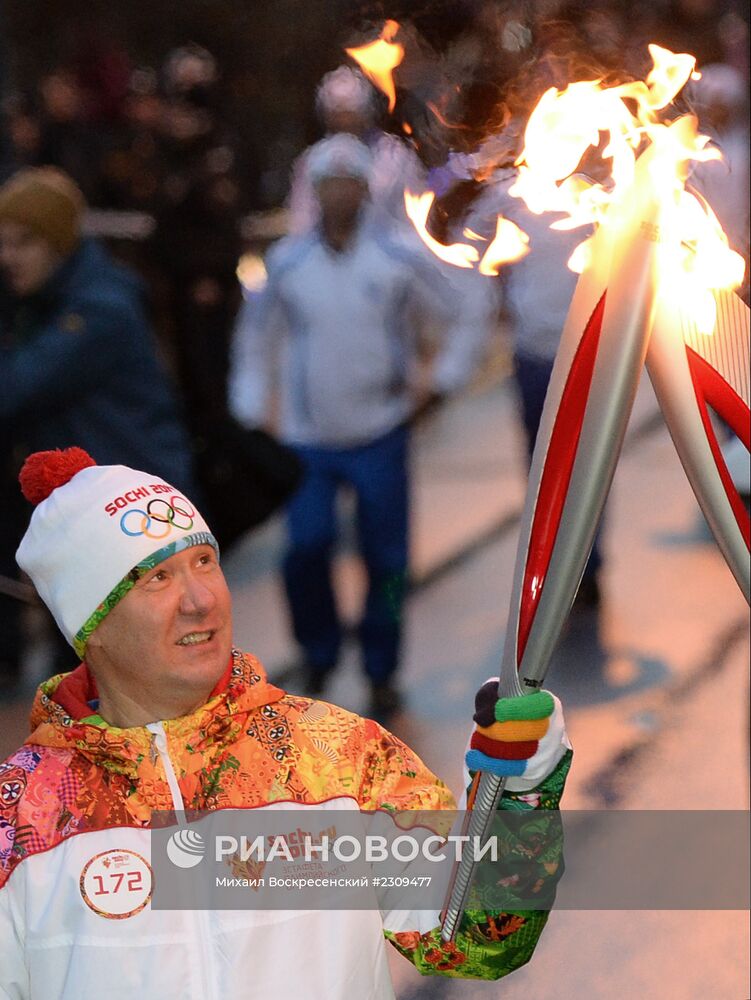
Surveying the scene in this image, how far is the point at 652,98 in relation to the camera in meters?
2.38

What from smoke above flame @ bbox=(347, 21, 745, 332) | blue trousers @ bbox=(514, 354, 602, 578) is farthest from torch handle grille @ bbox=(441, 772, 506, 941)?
blue trousers @ bbox=(514, 354, 602, 578)

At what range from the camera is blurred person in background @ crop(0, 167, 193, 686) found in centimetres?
439

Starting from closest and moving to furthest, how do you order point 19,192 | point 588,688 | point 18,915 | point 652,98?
point 18,915 → point 652,98 → point 19,192 → point 588,688

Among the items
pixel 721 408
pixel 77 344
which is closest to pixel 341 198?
pixel 77 344

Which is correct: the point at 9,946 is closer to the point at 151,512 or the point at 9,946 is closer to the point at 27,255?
the point at 151,512

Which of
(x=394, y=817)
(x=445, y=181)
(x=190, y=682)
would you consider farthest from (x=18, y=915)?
(x=445, y=181)

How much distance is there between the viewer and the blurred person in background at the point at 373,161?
4.77 metres

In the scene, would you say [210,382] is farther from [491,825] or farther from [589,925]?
[491,825]

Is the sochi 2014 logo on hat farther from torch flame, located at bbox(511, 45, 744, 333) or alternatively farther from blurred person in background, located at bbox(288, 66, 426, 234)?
blurred person in background, located at bbox(288, 66, 426, 234)

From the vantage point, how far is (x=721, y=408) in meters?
2.19

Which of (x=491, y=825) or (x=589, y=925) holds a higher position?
(x=491, y=825)

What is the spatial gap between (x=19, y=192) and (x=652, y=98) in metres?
2.47

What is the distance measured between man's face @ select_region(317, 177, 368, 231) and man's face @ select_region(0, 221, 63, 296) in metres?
0.76

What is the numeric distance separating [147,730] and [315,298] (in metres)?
2.88
